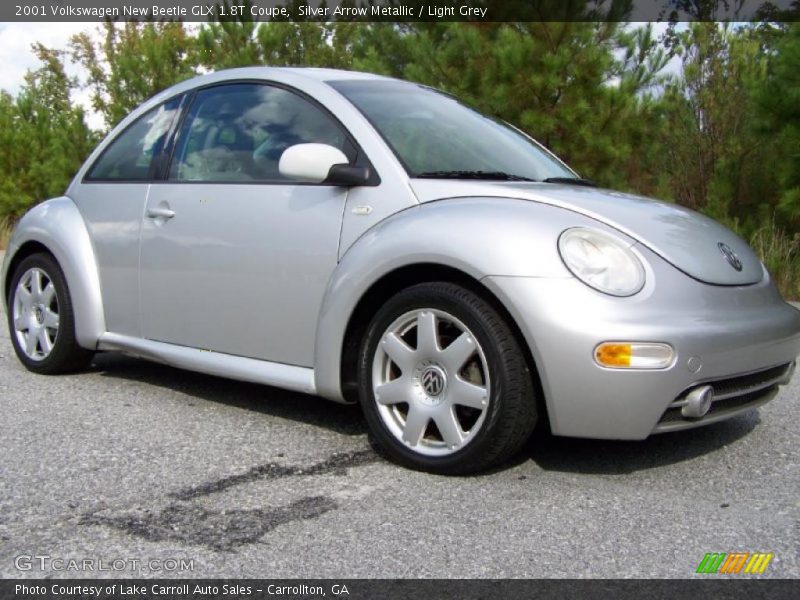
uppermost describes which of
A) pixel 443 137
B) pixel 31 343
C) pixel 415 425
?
pixel 443 137

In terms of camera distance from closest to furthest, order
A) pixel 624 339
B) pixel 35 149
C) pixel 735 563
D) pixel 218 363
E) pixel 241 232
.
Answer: pixel 735 563 → pixel 624 339 → pixel 241 232 → pixel 218 363 → pixel 35 149

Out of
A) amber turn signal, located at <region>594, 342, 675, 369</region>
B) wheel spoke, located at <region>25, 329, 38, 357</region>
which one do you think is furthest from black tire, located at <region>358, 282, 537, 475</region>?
wheel spoke, located at <region>25, 329, 38, 357</region>

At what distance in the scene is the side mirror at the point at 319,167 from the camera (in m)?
3.87

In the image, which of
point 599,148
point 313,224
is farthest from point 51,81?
point 313,224

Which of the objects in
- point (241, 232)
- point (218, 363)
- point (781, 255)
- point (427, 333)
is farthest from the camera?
point (781, 255)

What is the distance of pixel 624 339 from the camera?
317 cm

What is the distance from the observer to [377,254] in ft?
12.1

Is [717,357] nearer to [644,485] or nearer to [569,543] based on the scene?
[644,485]

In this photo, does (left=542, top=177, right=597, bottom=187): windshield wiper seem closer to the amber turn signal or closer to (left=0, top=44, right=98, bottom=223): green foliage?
the amber turn signal

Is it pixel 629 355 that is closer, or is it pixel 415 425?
pixel 629 355

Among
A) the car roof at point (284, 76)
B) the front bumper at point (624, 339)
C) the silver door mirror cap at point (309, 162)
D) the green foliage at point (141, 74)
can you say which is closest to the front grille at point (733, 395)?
the front bumper at point (624, 339)

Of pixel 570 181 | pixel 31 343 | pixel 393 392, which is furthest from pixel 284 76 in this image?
pixel 31 343

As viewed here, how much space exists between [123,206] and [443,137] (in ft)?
5.65

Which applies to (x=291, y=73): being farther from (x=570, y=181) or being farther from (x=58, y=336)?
(x=58, y=336)
